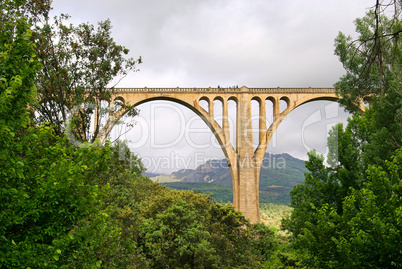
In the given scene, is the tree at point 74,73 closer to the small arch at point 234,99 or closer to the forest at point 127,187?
the forest at point 127,187

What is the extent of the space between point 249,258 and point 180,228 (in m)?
3.71

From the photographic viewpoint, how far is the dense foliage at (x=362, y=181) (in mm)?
6550

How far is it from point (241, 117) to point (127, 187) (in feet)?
39.4

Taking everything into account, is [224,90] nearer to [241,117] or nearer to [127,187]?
[241,117]

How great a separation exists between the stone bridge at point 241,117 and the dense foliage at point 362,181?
29.0 ft

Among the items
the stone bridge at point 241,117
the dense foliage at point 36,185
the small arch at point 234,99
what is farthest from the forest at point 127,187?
the small arch at point 234,99

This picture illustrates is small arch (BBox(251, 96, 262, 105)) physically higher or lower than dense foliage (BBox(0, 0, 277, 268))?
higher

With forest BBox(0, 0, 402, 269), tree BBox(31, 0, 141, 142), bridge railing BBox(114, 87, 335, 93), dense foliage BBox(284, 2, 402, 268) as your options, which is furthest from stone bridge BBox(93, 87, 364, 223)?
tree BBox(31, 0, 141, 142)

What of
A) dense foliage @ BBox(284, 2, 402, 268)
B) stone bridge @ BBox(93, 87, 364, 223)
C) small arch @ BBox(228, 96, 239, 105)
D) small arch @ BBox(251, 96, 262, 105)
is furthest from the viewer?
small arch @ BBox(251, 96, 262, 105)

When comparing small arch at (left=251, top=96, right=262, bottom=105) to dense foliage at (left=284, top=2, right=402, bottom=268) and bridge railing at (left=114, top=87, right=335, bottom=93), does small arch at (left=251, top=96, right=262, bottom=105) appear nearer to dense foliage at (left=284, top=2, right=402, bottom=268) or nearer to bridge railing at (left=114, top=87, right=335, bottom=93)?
bridge railing at (left=114, top=87, right=335, bottom=93)

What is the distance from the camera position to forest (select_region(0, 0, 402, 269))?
5094 millimetres

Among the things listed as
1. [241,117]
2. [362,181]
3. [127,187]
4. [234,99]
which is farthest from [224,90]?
[362,181]

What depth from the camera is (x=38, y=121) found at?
442 inches

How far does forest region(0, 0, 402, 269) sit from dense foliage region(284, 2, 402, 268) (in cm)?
4
